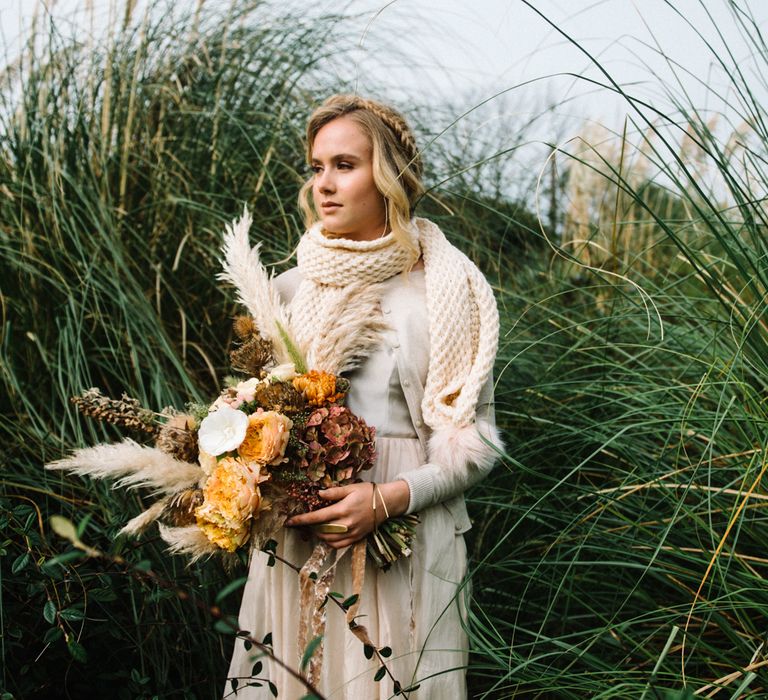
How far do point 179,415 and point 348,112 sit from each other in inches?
39.3

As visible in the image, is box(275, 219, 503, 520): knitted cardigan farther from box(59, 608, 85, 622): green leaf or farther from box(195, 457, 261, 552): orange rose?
box(59, 608, 85, 622): green leaf

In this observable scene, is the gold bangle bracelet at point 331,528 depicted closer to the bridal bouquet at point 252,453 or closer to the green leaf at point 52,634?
the bridal bouquet at point 252,453

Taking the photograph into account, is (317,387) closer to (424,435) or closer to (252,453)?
(252,453)

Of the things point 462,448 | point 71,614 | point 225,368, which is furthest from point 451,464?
point 225,368

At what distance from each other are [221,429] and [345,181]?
819 millimetres

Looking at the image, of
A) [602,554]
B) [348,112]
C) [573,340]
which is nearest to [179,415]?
[348,112]

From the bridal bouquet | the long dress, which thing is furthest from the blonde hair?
the bridal bouquet

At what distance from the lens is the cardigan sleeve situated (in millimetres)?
1793

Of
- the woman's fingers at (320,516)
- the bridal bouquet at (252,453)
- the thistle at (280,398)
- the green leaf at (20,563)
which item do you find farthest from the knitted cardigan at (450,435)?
the green leaf at (20,563)

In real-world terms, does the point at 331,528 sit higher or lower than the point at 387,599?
higher

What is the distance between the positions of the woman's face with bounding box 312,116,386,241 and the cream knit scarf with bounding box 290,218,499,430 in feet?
0.23

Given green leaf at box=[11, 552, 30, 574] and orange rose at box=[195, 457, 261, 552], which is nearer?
orange rose at box=[195, 457, 261, 552]

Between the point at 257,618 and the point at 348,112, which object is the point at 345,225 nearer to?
the point at 348,112

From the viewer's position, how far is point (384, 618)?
5.94ft
